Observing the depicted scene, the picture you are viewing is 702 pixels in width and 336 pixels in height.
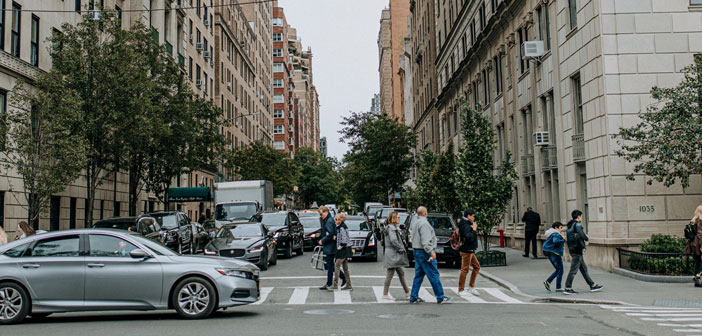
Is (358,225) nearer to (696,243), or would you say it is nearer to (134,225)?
(134,225)

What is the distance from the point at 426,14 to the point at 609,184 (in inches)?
1730

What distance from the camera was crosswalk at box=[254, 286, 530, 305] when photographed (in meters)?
13.0

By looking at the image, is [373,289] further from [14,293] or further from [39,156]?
[39,156]

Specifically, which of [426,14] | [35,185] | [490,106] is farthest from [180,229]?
[426,14]

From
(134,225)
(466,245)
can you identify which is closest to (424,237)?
(466,245)

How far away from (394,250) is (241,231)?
28.5 ft

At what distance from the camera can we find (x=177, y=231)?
23547 mm

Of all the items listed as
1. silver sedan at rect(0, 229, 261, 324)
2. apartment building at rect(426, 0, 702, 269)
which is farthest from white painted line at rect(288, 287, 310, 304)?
apartment building at rect(426, 0, 702, 269)

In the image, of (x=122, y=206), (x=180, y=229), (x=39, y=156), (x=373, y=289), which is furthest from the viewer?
(x=122, y=206)

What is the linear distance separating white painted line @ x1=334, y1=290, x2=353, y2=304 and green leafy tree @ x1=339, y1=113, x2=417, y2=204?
127 feet

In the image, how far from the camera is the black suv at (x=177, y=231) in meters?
22.8

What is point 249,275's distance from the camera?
1093 centimetres

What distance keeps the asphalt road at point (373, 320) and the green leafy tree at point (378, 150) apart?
129 feet

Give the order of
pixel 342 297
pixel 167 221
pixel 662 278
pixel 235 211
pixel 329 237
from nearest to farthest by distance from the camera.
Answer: pixel 342 297 → pixel 329 237 → pixel 662 278 → pixel 167 221 → pixel 235 211
